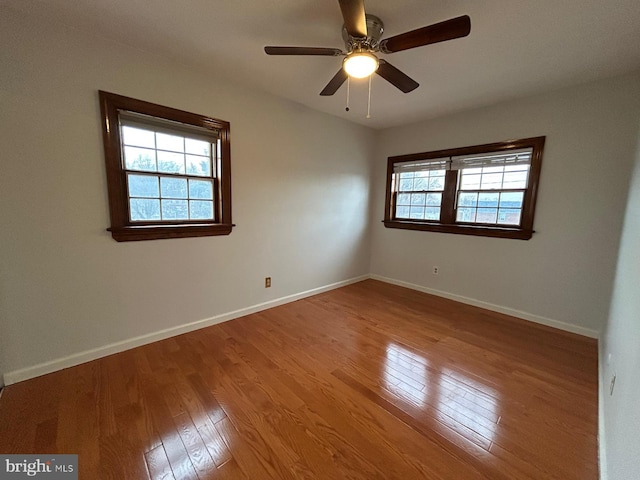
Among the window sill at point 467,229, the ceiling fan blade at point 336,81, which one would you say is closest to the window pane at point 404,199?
the window sill at point 467,229

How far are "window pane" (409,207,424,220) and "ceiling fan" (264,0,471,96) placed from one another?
2.23 metres

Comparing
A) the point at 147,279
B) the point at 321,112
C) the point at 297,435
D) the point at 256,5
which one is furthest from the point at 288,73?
the point at 297,435

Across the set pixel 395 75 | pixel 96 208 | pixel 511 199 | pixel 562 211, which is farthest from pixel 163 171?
pixel 562 211

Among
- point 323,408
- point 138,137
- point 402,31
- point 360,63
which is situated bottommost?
point 323,408

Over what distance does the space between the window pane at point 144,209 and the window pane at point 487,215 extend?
144 inches

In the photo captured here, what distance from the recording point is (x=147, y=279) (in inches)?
91.4

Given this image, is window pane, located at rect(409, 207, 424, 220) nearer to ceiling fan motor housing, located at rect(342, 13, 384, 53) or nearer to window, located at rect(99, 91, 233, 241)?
ceiling fan motor housing, located at rect(342, 13, 384, 53)

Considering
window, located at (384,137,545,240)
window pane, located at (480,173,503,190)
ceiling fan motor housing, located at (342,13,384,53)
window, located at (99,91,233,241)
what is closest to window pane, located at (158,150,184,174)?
window, located at (99,91,233,241)

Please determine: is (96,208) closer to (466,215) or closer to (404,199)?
(404,199)

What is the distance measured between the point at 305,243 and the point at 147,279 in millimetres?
1829

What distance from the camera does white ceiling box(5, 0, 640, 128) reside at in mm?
1606

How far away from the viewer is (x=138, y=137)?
7.13 feet

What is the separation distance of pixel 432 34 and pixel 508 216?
8.18ft

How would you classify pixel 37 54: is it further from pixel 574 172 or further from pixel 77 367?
pixel 574 172
